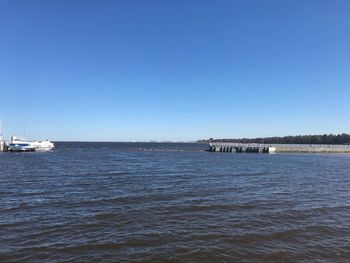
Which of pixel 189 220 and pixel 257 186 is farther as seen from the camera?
A: pixel 257 186

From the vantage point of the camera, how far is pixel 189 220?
601 inches

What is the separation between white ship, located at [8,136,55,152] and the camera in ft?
305

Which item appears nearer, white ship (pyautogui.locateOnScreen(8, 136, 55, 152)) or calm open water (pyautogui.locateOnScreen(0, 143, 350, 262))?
calm open water (pyautogui.locateOnScreen(0, 143, 350, 262))

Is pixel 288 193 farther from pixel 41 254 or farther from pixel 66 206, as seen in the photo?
pixel 41 254

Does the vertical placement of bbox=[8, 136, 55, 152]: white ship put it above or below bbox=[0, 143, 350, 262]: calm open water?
above

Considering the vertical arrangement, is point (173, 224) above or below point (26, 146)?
below

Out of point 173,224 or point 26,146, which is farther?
point 26,146

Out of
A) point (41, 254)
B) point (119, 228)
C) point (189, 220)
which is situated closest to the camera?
point (41, 254)

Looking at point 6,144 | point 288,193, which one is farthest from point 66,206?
point 6,144

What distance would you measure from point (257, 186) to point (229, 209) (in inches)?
373

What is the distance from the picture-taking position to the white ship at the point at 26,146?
93.1 meters

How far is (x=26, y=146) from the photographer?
96.0m

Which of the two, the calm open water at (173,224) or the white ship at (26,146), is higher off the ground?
the white ship at (26,146)

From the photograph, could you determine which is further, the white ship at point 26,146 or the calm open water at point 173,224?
the white ship at point 26,146
